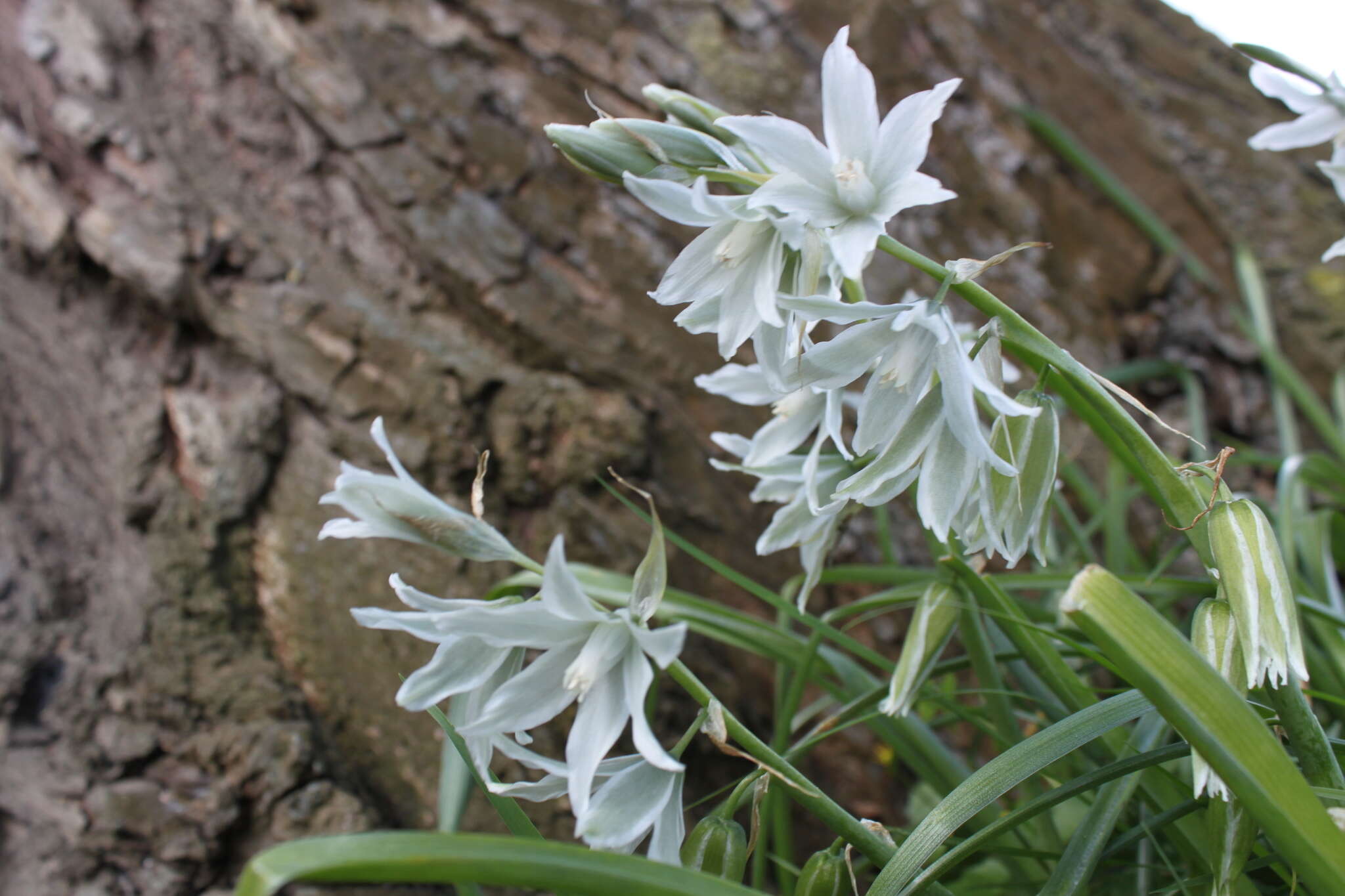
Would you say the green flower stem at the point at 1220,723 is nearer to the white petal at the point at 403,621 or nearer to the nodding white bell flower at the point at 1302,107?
the white petal at the point at 403,621

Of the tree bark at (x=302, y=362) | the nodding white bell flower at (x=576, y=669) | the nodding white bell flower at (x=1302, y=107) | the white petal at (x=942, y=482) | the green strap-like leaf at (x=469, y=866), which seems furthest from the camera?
the tree bark at (x=302, y=362)

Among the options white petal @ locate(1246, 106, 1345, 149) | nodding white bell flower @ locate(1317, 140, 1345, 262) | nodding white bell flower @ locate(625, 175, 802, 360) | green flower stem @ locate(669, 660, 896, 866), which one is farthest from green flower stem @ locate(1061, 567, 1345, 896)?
white petal @ locate(1246, 106, 1345, 149)

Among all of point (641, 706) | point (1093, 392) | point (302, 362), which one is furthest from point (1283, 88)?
point (302, 362)

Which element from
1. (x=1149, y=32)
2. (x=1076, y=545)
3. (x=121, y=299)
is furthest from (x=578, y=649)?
(x=1149, y=32)

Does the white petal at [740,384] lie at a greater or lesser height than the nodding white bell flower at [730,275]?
lesser

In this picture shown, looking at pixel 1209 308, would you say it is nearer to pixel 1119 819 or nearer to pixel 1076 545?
pixel 1076 545

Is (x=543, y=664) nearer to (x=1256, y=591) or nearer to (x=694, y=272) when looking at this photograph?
(x=694, y=272)

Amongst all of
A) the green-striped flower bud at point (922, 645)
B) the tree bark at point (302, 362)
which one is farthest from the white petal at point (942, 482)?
the tree bark at point (302, 362)
